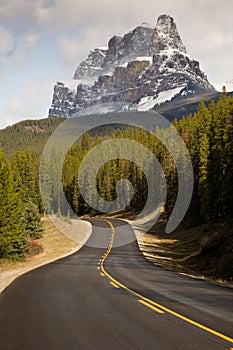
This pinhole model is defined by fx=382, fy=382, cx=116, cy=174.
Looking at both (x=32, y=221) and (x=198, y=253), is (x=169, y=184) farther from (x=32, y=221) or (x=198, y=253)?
(x=198, y=253)

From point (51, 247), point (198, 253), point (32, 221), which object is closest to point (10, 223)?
point (51, 247)

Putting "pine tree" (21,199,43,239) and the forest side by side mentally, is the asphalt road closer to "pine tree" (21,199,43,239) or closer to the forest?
the forest

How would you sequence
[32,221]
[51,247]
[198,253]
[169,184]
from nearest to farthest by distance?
[198,253]
[51,247]
[32,221]
[169,184]

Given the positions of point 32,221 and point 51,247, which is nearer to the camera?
point 51,247

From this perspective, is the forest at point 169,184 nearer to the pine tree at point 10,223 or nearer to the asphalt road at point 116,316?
the pine tree at point 10,223

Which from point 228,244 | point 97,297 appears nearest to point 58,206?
point 228,244

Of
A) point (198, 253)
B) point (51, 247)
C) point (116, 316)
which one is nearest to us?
point (116, 316)

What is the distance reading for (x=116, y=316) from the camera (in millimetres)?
10211

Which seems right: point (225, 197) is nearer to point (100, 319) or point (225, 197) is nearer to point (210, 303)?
point (210, 303)

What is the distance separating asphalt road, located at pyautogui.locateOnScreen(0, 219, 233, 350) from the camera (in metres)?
7.64

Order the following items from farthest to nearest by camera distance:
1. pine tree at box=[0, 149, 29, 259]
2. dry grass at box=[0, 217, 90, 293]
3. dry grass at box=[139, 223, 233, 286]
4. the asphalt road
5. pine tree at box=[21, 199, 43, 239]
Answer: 1. pine tree at box=[21, 199, 43, 239]
2. pine tree at box=[0, 149, 29, 259]
3. dry grass at box=[0, 217, 90, 293]
4. dry grass at box=[139, 223, 233, 286]
5. the asphalt road

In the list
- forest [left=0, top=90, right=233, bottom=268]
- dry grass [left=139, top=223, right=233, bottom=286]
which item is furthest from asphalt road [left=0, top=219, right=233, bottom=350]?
forest [left=0, top=90, right=233, bottom=268]

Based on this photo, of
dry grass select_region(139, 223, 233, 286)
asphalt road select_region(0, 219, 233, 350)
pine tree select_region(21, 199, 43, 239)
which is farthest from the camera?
pine tree select_region(21, 199, 43, 239)

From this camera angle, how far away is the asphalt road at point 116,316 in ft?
25.1
